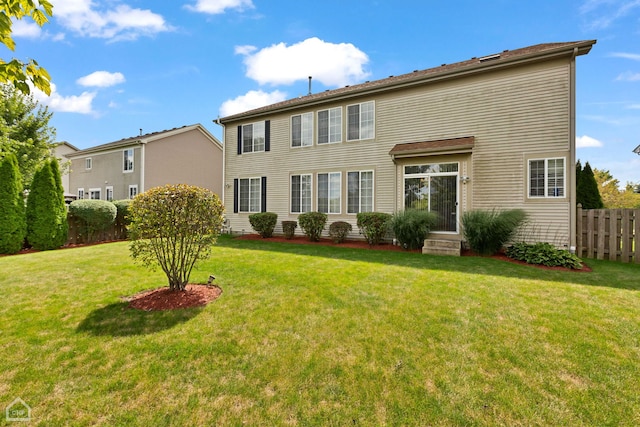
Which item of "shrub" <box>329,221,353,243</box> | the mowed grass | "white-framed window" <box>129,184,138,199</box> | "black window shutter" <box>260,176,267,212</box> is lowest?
the mowed grass

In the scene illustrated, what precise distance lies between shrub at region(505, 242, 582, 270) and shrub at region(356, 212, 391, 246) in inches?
142

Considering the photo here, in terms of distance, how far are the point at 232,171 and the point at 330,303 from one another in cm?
1158

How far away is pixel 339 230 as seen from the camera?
10.3m

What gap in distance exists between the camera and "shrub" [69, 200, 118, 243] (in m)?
10.4

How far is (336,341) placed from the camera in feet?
9.86

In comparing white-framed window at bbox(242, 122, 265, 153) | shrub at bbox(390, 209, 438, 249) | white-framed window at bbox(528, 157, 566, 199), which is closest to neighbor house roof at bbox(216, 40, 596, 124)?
white-framed window at bbox(242, 122, 265, 153)

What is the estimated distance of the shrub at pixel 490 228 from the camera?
7.66 m

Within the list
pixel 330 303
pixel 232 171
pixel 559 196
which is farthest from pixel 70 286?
pixel 559 196

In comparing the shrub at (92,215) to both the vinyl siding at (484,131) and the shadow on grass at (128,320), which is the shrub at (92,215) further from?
the shadow on grass at (128,320)

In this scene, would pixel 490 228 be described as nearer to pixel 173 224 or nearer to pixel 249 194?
pixel 173 224

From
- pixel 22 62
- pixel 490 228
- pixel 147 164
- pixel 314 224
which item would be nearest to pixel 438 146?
pixel 490 228

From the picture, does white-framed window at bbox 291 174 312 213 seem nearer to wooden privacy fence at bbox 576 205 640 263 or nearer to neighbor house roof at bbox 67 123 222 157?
wooden privacy fence at bbox 576 205 640 263

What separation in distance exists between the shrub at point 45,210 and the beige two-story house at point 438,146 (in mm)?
6708

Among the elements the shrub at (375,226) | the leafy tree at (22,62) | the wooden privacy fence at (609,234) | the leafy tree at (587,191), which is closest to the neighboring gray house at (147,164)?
the shrub at (375,226)
